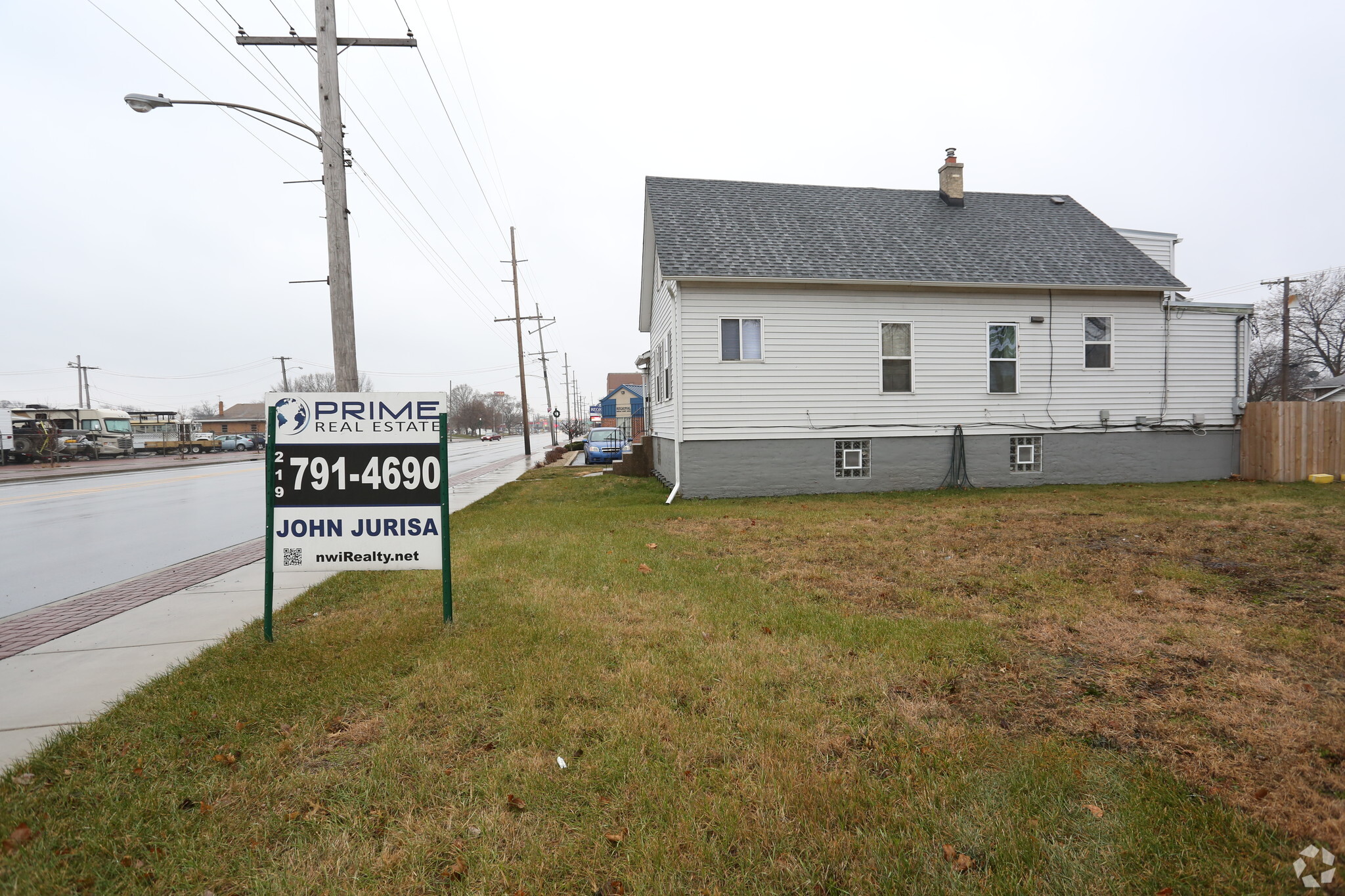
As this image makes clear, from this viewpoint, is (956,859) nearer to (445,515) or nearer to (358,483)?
(445,515)

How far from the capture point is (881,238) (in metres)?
14.8

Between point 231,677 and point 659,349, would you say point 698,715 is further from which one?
point 659,349

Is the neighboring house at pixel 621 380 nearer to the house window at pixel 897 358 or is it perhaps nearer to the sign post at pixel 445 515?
the house window at pixel 897 358

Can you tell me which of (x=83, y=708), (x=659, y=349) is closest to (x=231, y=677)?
(x=83, y=708)

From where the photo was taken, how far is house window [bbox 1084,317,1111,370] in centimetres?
1456

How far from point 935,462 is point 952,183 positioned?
815 cm

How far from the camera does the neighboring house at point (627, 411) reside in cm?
3148

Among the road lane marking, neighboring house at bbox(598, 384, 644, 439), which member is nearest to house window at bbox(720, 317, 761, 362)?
neighboring house at bbox(598, 384, 644, 439)

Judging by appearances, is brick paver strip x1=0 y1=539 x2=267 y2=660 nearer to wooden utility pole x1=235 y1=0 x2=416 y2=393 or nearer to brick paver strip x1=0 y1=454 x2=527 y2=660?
brick paver strip x1=0 y1=454 x2=527 y2=660

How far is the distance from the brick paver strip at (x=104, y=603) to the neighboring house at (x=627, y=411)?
15.8 m

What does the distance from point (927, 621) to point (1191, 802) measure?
7.82ft

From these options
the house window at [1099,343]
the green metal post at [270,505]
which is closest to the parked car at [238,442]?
the green metal post at [270,505]

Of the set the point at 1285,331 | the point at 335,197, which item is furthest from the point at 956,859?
the point at 1285,331

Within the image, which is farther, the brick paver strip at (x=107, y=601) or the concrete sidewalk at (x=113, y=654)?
the brick paver strip at (x=107, y=601)
